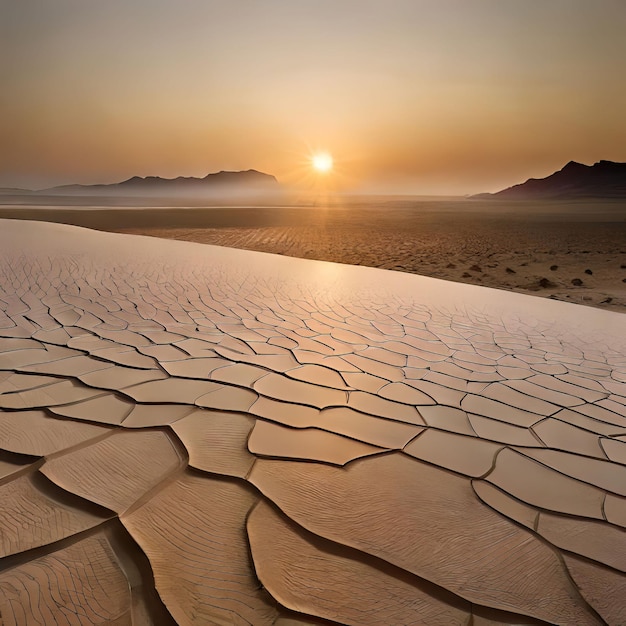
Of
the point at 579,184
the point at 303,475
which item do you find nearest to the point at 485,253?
the point at 303,475

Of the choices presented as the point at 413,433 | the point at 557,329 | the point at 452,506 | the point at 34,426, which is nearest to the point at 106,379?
the point at 34,426

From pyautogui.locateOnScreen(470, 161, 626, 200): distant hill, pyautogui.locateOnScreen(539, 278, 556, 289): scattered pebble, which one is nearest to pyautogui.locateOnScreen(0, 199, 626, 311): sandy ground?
pyautogui.locateOnScreen(539, 278, 556, 289): scattered pebble

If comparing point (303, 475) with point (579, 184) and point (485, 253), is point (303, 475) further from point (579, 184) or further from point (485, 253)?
point (579, 184)

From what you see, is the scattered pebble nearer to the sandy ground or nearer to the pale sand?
the sandy ground

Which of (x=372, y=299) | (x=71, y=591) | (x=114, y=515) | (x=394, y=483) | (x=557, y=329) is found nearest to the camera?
(x=71, y=591)

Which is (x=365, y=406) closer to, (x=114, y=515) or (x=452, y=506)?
(x=452, y=506)

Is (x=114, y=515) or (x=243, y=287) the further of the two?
(x=243, y=287)
